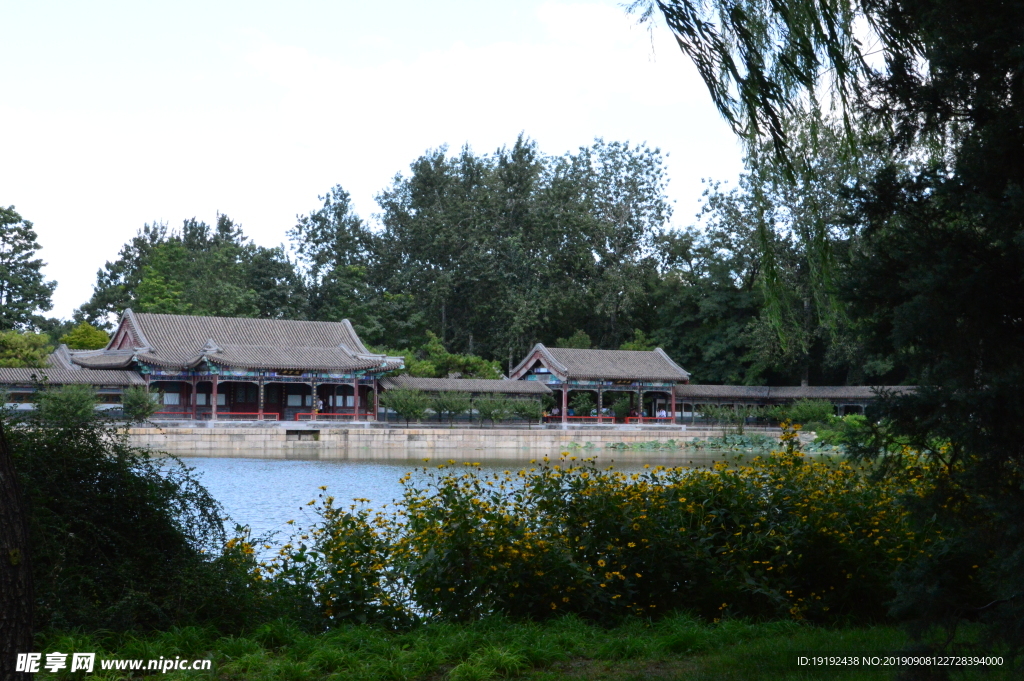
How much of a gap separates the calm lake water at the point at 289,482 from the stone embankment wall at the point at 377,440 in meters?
2.81

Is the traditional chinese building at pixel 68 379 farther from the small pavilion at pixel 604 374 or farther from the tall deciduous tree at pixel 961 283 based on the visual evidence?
the tall deciduous tree at pixel 961 283

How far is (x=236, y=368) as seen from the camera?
1151 inches

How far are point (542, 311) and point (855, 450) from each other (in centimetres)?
3818

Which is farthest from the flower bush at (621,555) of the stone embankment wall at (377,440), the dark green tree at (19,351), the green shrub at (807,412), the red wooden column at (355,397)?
the green shrub at (807,412)

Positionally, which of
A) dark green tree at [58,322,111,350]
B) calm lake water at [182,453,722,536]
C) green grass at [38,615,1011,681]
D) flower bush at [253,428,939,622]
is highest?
dark green tree at [58,322,111,350]

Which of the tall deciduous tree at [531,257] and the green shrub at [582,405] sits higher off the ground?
the tall deciduous tree at [531,257]

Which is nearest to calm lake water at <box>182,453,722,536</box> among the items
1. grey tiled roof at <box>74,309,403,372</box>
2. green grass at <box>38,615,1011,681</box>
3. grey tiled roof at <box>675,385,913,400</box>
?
green grass at <box>38,615,1011,681</box>

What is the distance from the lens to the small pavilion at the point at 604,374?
3416cm

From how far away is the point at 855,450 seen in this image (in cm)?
329

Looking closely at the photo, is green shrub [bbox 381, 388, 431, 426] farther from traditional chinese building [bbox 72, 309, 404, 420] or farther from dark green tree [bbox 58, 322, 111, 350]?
dark green tree [bbox 58, 322, 111, 350]

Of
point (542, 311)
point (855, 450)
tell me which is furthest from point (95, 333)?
point (855, 450)

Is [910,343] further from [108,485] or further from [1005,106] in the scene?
[108,485]

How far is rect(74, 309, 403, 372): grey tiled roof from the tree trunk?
88.0 ft

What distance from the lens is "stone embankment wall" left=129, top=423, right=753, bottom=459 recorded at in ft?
85.9
